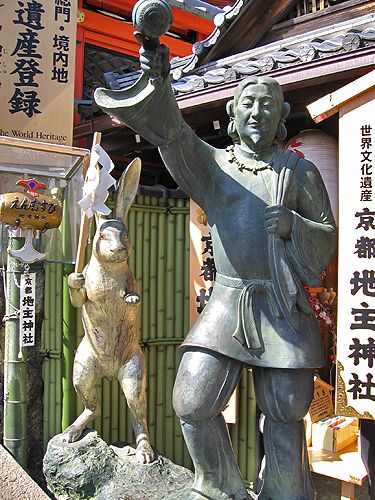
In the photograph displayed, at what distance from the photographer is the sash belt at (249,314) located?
7.75 feet

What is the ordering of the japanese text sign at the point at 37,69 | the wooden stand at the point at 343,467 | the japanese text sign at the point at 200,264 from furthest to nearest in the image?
1. the japanese text sign at the point at 37,69
2. the japanese text sign at the point at 200,264
3. the wooden stand at the point at 343,467

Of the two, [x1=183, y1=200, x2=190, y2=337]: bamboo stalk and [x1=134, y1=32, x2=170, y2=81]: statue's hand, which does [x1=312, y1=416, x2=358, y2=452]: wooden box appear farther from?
[x1=134, y1=32, x2=170, y2=81]: statue's hand

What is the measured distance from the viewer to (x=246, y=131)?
95.8 inches

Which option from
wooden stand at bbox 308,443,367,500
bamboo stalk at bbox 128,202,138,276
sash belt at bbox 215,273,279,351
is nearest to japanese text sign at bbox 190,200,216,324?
bamboo stalk at bbox 128,202,138,276

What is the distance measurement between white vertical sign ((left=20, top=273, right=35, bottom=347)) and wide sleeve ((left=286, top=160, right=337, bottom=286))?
2.96m

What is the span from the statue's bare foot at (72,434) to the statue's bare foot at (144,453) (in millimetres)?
516

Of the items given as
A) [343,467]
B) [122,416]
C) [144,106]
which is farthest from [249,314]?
[122,416]

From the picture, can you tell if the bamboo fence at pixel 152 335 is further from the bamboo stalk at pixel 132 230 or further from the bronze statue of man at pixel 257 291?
the bronze statue of man at pixel 257 291

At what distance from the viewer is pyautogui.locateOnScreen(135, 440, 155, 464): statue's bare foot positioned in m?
4.21

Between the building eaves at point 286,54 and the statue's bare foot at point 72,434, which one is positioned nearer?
the building eaves at point 286,54

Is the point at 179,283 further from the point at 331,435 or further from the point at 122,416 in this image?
the point at 331,435

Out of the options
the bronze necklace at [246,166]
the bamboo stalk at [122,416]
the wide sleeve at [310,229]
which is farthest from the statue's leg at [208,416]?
the bamboo stalk at [122,416]

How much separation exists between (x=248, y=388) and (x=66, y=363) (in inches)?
70.6

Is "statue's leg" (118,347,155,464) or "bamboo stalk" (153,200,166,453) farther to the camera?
"bamboo stalk" (153,200,166,453)
